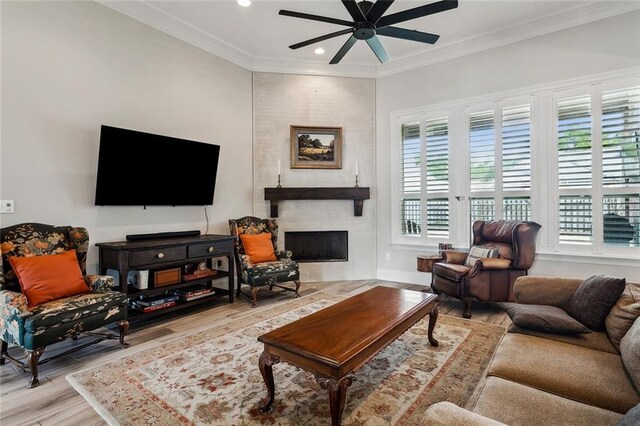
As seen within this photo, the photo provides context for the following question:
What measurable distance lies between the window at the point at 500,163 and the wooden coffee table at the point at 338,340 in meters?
2.59

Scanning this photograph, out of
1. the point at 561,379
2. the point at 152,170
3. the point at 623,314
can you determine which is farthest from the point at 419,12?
the point at 152,170

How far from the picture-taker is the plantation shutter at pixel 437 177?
16.4 ft

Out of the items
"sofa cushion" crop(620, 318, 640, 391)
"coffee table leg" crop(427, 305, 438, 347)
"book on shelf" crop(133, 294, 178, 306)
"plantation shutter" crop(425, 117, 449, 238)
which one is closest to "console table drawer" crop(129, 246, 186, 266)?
"book on shelf" crop(133, 294, 178, 306)

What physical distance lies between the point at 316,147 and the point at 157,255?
2.96m

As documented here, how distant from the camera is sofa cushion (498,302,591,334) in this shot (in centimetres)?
194

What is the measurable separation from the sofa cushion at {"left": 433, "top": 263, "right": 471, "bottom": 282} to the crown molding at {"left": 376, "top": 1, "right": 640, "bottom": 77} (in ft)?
10.1

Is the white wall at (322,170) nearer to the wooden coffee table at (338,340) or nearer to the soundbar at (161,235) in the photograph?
the soundbar at (161,235)

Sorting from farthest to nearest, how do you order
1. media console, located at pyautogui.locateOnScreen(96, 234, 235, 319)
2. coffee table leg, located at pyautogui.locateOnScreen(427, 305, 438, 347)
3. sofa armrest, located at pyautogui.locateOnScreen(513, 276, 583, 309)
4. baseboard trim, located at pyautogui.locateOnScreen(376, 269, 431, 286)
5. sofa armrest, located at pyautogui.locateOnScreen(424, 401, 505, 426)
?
baseboard trim, located at pyautogui.locateOnScreen(376, 269, 431, 286), media console, located at pyautogui.locateOnScreen(96, 234, 235, 319), coffee table leg, located at pyautogui.locateOnScreen(427, 305, 438, 347), sofa armrest, located at pyautogui.locateOnScreen(513, 276, 583, 309), sofa armrest, located at pyautogui.locateOnScreen(424, 401, 505, 426)

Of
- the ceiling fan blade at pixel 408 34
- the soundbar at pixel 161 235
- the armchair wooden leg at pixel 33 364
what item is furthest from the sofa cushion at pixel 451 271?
the armchair wooden leg at pixel 33 364

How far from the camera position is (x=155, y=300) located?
3.62m

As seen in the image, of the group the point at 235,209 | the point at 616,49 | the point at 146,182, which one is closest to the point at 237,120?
the point at 235,209

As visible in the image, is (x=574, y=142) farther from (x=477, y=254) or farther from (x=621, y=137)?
(x=477, y=254)

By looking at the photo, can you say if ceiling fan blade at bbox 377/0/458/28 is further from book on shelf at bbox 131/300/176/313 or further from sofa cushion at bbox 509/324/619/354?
book on shelf at bbox 131/300/176/313

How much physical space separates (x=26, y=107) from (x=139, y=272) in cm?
181
